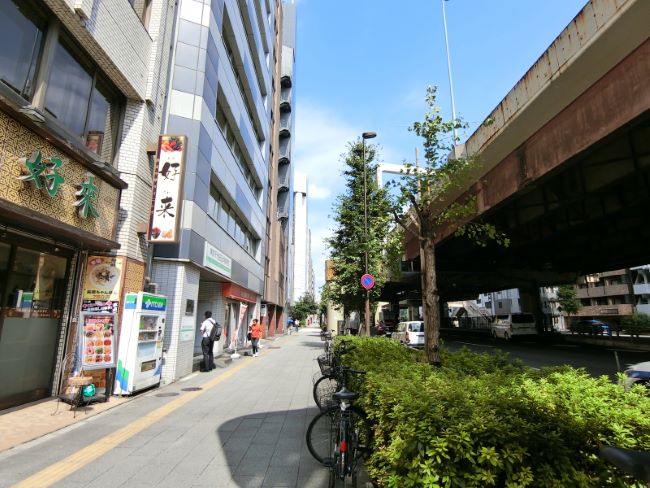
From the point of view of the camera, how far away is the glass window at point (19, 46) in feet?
19.5

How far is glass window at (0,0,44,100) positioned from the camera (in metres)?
5.93

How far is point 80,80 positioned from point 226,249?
9182 mm

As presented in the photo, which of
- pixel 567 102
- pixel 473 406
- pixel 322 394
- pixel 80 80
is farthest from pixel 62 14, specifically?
pixel 567 102

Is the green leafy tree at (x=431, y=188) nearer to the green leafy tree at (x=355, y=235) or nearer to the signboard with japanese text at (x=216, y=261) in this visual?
the signboard with japanese text at (x=216, y=261)

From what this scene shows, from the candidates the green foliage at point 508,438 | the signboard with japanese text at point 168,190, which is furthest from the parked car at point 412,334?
the green foliage at point 508,438

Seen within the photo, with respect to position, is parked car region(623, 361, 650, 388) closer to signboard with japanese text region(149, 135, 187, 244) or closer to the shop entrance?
signboard with japanese text region(149, 135, 187, 244)

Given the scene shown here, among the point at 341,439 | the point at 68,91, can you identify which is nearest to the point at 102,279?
the point at 68,91

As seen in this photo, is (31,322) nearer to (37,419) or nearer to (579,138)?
(37,419)

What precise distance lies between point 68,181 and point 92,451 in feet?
15.1

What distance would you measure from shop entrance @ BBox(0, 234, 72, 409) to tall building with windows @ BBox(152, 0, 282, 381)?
8.92 ft

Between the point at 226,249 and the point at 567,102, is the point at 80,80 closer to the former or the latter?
the point at 226,249

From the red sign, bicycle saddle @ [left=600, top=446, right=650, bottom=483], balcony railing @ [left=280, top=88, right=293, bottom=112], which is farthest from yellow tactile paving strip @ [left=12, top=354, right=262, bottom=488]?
balcony railing @ [left=280, top=88, right=293, bottom=112]

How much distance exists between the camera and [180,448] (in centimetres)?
518

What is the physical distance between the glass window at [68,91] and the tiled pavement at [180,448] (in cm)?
537
